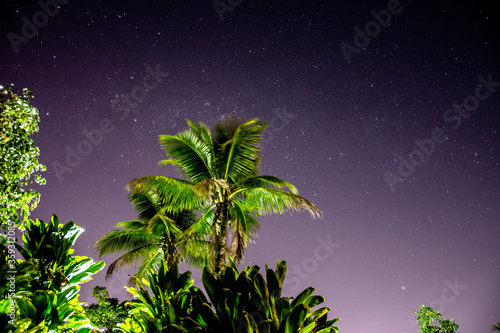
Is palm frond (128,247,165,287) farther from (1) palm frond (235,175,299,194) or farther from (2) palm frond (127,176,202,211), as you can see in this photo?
(1) palm frond (235,175,299,194)

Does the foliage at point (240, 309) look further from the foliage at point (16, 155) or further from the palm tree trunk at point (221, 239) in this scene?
the palm tree trunk at point (221, 239)

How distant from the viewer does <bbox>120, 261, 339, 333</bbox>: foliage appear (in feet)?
4.00

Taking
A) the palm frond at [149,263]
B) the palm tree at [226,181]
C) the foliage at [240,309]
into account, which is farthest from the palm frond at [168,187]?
the foliage at [240,309]

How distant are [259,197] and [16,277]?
256 inches

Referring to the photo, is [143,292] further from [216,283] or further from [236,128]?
[236,128]

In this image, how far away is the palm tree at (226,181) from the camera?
23.7ft

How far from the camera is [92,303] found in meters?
11.7

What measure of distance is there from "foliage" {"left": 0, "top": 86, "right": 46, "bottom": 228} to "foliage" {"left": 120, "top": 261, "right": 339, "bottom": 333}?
3.19m

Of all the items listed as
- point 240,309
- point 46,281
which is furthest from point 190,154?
point 240,309

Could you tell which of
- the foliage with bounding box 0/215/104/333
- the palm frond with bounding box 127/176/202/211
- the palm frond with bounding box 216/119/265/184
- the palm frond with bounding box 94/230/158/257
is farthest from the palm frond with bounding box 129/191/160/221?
the foliage with bounding box 0/215/104/333

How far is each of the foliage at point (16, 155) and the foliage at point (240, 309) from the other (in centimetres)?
319

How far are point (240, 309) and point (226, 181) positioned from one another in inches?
252

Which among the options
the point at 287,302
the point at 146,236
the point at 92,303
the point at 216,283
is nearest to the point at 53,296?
the point at 216,283

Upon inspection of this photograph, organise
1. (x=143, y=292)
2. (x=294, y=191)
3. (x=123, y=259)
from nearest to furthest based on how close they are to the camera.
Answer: (x=143, y=292) → (x=294, y=191) → (x=123, y=259)
